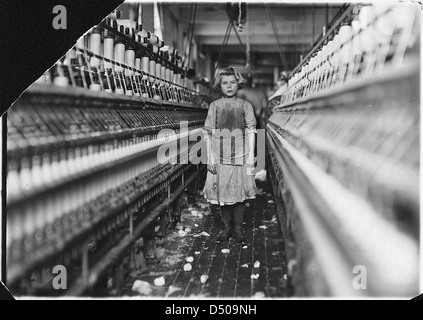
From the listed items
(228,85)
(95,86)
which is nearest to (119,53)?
(228,85)

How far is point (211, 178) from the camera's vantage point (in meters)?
4.06

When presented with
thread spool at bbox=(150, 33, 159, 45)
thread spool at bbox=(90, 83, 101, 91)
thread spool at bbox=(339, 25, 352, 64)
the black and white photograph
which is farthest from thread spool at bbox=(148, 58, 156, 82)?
thread spool at bbox=(339, 25, 352, 64)

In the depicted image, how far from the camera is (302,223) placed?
188cm

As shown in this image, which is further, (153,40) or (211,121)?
(153,40)

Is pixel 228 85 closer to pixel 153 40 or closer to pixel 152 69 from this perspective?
pixel 152 69

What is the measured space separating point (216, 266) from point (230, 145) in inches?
44.1

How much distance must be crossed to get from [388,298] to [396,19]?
1.24m

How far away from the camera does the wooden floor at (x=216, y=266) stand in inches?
112

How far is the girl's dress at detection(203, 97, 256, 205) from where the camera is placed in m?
3.96

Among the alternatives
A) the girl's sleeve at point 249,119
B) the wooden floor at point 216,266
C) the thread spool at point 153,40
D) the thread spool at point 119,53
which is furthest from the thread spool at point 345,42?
the thread spool at point 153,40

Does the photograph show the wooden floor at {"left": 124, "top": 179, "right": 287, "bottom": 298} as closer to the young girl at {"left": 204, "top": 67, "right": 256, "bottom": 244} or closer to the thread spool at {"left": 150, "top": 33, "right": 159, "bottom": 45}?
the young girl at {"left": 204, "top": 67, "right": 256, "bottom": 244}

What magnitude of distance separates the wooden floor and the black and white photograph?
2cm
